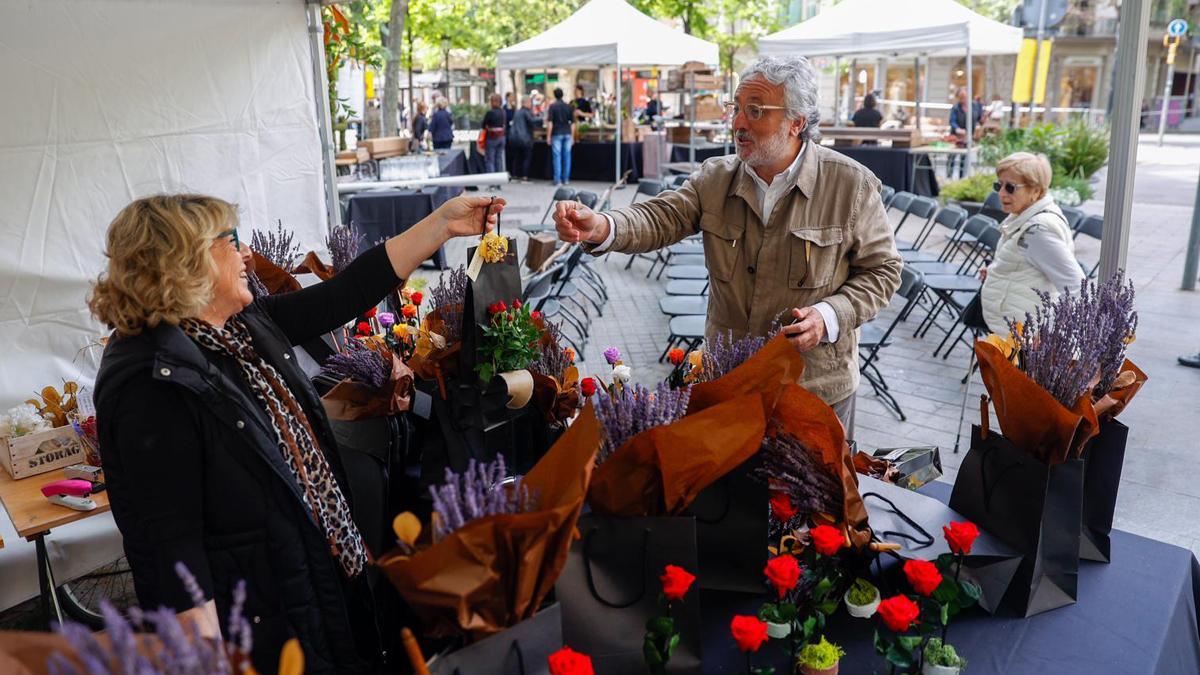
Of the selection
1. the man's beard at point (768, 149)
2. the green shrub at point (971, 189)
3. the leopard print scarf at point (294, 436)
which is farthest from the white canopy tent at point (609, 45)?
the leopard print scarf at point (294, 436)

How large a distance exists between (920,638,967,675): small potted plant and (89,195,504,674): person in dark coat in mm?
1143

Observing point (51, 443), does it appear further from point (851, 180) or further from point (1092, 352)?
point (1092, 352)

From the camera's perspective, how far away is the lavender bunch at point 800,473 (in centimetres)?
160

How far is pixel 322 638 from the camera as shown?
1753 millimetres

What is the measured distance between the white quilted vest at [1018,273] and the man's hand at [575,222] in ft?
8.57

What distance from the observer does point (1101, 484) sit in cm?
179

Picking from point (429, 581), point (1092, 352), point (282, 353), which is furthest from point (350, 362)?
point (1092, 352)

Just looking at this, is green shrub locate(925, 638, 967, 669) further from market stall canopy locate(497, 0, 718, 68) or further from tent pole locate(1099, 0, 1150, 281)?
market stall canopy locate(497, 0, 718, 68)

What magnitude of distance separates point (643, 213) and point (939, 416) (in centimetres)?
325

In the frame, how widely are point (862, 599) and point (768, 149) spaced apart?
1.31 metres

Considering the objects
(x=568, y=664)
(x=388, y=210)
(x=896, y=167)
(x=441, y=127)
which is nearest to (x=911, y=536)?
(x=568, y=664)

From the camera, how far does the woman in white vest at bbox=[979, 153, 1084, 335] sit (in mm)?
4062

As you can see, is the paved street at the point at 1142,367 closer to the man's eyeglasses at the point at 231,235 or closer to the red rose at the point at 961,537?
the red rose at the point at 961,537

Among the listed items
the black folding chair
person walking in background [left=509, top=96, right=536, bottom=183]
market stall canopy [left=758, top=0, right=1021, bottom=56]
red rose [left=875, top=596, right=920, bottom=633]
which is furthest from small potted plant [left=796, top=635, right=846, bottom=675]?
person walking in background [left=509, top=96, right=536, bottom=183]
